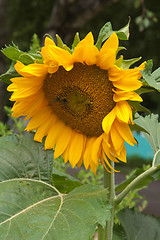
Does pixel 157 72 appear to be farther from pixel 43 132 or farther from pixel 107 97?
pixel 43 132

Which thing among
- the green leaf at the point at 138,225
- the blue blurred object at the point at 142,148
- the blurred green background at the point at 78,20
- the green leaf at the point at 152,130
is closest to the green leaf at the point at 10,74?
the green leaf at the point at 152,130

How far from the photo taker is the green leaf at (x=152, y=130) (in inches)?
26.2

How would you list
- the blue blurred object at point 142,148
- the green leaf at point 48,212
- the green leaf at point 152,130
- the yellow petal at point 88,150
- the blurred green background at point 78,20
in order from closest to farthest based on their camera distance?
the green leaf at point 48,212 → the yellow petal at point 88,150 → the green leaf at point 152,130 → the blue blurred object at point 142,148 → the blurred green background at point 78,20

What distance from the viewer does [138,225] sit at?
71 cm

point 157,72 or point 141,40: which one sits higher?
point 141,40

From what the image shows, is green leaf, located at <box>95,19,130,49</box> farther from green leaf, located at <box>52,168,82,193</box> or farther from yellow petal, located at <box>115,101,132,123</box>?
green leaf, located at <box>52,168,82,193</box>

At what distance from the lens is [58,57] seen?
1.55ft

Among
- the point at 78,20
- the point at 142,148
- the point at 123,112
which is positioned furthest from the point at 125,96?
the point at 142,148

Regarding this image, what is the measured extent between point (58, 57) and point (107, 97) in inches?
4.1

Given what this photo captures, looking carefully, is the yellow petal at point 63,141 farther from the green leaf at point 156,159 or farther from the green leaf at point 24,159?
the green leaf at point 156,159

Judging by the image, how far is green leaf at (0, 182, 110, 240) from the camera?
45cm

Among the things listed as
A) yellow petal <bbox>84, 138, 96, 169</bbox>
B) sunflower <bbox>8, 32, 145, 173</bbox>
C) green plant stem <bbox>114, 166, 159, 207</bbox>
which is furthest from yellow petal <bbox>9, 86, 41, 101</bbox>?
green plant stem <bbox>114, 166, 159, 207</bbox>

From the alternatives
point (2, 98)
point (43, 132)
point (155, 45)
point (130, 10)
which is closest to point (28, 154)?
point (43, 132)

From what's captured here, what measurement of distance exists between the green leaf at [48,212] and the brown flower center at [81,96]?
11 cm
